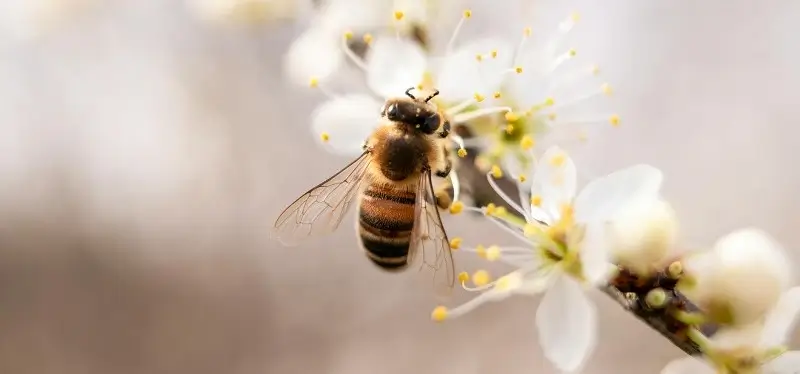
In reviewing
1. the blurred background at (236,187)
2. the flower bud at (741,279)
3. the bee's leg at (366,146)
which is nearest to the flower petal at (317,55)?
the bee's leg at (366,146)

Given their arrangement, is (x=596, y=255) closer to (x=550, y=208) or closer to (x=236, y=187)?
(x=550, y=208)

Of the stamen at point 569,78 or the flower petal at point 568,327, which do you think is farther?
the stamen at point 569,78

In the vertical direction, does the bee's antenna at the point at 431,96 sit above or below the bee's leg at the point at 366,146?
above

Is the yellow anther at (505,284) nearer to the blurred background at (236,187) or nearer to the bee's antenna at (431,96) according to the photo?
the bee's antenna at (431,96)

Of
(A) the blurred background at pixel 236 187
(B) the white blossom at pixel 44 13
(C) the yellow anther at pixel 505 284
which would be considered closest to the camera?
(C) the yellow anther at pixel 505 284

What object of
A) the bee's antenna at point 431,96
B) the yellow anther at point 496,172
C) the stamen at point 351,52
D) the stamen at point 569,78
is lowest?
→ the yellow anther at point 496,172

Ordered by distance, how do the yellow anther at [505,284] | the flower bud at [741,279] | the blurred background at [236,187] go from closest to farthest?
Result: the flower bud at [741,279] → the yellow anther at [505,284] → the blurred background at [236,187]

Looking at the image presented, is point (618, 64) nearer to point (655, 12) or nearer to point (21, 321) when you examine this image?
point (655, 12)
